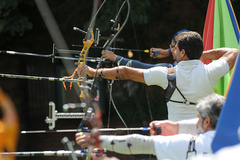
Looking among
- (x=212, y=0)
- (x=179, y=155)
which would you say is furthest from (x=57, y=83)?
(x=179, y=155)

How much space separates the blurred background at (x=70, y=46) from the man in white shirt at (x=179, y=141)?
3.39m

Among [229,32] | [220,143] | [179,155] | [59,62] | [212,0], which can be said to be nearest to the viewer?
[220,143]

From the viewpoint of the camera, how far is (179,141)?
1.61 meters

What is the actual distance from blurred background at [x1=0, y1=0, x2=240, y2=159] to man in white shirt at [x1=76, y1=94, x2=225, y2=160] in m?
3.39

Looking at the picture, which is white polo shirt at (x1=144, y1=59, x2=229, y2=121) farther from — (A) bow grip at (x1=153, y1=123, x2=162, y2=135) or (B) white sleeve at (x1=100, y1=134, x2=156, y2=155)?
(B) white sleeve at (x1=100, y1=134, x2=156, y2=155)

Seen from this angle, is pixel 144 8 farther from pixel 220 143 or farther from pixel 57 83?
→ pixel 220 143

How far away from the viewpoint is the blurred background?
17.7 feet

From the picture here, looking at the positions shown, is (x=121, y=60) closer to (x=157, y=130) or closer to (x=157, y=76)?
(x=157, y=76)

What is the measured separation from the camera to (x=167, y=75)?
2.26m

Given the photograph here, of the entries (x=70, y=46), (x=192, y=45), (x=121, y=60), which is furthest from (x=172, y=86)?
(x=70, y=46)

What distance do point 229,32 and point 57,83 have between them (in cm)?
415

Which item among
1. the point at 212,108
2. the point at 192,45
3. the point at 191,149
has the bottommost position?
the point at 191,149

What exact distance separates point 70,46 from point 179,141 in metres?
4.71

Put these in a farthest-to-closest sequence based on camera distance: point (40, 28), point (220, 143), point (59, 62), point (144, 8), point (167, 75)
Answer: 1. point (59, 62)
2. point (40, 28)
3. point (144, 8)
4. point (167, 75)
5. point (220, 143)
